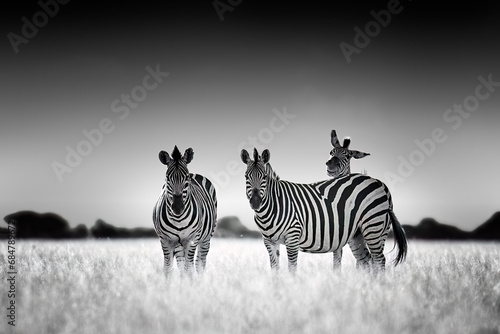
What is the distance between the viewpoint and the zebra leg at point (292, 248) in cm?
913

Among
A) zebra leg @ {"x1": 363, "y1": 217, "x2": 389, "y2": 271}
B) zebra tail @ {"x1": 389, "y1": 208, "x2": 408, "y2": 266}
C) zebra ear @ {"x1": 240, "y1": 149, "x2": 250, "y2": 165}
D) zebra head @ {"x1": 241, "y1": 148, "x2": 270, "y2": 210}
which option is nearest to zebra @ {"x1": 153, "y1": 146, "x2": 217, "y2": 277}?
zebra ear @ {"x1": 240, "y1": 149, "x2": 250, "y2": 165}

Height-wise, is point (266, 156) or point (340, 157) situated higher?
point (340, 157)

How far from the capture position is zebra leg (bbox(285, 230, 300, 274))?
9.13 m

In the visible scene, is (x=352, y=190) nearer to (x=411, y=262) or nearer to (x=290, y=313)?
(x=411, y=262)

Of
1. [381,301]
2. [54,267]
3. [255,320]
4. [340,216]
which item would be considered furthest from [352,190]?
[54,267]

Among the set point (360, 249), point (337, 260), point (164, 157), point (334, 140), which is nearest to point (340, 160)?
point (334, 140)

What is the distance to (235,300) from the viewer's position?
6.64 meters

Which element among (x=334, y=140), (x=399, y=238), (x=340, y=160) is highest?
(x=334, y=140)

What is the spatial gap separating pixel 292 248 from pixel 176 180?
2.75 metres

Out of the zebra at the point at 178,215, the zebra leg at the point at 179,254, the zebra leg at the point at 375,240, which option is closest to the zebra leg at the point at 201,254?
the zebra at the point at 178,215

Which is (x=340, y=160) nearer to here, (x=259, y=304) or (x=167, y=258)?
(x=167, y=258)

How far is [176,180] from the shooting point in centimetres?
880

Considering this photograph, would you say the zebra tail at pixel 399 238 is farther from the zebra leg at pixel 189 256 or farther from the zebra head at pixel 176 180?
the zebra head at pixel 176 180

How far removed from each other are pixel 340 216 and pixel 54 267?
6977 millimetres
